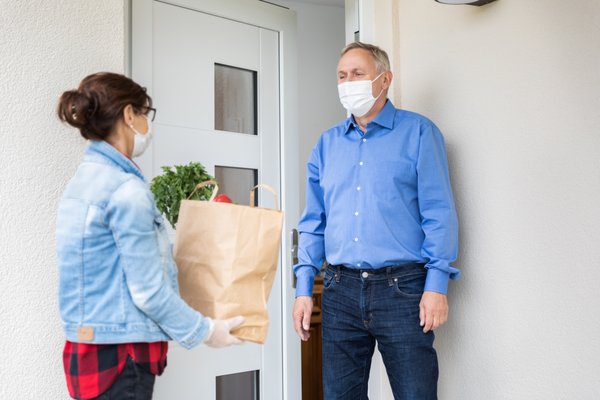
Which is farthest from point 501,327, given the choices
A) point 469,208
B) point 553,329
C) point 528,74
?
point 528,74

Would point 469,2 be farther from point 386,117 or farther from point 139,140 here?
point 139,140

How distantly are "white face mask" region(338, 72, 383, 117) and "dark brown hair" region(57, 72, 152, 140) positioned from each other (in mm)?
752

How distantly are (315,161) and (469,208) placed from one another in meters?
0.52

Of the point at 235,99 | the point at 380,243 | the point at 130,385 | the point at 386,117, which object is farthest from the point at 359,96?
the point at 130,385

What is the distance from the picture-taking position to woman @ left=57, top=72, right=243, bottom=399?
3.62 feet

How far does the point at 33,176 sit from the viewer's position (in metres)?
1.54

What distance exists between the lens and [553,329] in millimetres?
1513

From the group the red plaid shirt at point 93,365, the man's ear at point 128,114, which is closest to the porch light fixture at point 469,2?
the man's ear at point 128,114

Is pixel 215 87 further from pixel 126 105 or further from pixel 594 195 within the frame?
pixel 594 195

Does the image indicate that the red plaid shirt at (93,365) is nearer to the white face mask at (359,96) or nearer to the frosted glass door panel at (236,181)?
the white face mask at (359,96)

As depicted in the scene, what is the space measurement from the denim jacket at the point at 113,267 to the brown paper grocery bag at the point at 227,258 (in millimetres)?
75

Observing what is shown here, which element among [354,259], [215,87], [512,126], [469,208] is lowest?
[354,259]

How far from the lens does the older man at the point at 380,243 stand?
1598 mm

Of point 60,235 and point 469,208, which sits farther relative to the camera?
point 469,208
